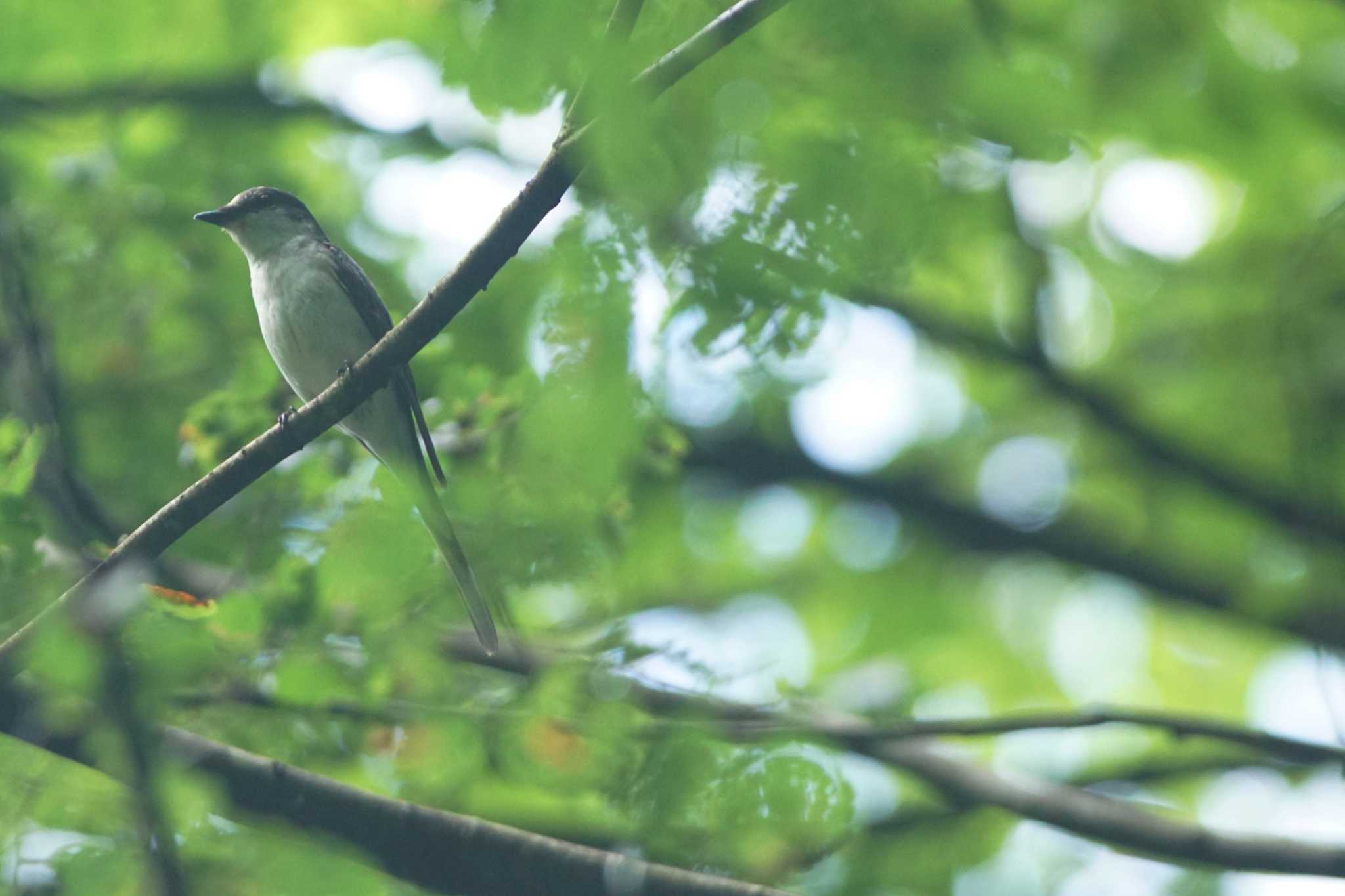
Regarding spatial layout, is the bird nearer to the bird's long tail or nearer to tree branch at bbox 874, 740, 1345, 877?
the bird's long tail

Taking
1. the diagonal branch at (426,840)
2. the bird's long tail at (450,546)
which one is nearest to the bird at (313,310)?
the bird's long tail at (450,546)

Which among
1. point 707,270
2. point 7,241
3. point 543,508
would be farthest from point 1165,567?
point 7,241

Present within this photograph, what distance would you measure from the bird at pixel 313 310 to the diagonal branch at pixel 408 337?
1.66 m

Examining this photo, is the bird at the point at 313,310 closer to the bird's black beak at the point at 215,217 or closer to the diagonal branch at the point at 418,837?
the bird's black beak at the point at 215,217

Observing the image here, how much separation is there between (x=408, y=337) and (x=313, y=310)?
2.55 meters

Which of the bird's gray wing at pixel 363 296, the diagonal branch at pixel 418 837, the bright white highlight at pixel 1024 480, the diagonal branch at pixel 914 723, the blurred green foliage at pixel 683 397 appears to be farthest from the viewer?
the bright white highlight at pixel 1024 480

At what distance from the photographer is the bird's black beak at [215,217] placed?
19.7 feet

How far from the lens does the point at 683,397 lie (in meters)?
3.04

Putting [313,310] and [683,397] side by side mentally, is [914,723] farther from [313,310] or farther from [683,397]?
[313,310]

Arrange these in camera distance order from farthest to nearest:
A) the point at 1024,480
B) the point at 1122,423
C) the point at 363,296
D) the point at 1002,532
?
the point at 1024,480
the point at 1002,532
the point at 1122,423
the point at 363,296

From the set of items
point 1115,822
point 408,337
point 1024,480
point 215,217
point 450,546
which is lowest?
point 1024,480

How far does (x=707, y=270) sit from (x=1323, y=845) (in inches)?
132

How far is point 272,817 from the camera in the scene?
3652 millimetres

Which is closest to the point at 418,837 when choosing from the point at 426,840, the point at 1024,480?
the point at 426,840
